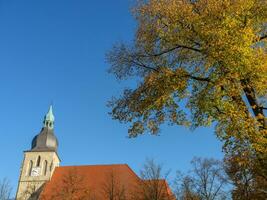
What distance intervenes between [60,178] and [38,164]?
5.56 meters

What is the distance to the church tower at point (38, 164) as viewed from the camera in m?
57.4

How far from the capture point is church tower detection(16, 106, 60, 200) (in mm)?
57406

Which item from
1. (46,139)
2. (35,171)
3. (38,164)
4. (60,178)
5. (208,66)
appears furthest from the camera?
(46,139)

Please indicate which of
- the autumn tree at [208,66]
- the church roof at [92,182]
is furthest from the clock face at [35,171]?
the autumn tree at [208,66]

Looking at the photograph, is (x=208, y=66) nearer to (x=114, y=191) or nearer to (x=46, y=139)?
(x=114, y=191)

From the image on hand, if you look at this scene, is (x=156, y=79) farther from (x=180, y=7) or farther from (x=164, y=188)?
(x=164, y=188)

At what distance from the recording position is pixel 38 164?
5947 centimetres

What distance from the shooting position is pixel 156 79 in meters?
10.8

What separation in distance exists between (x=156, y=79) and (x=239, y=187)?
75.8 ft

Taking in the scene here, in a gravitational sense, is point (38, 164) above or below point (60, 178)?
above

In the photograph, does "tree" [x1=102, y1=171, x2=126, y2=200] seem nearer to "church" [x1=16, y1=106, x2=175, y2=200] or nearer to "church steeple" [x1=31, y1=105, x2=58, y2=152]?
"church" [x1=16, y1=106, x2=175, y2=200]

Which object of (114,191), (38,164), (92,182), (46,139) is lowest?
(114,191)

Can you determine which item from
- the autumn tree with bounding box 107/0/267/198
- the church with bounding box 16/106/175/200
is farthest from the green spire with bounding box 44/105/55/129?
the autumn tree with bounding box 107/0/267/198

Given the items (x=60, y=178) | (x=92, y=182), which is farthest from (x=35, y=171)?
(x=92, y=182)
